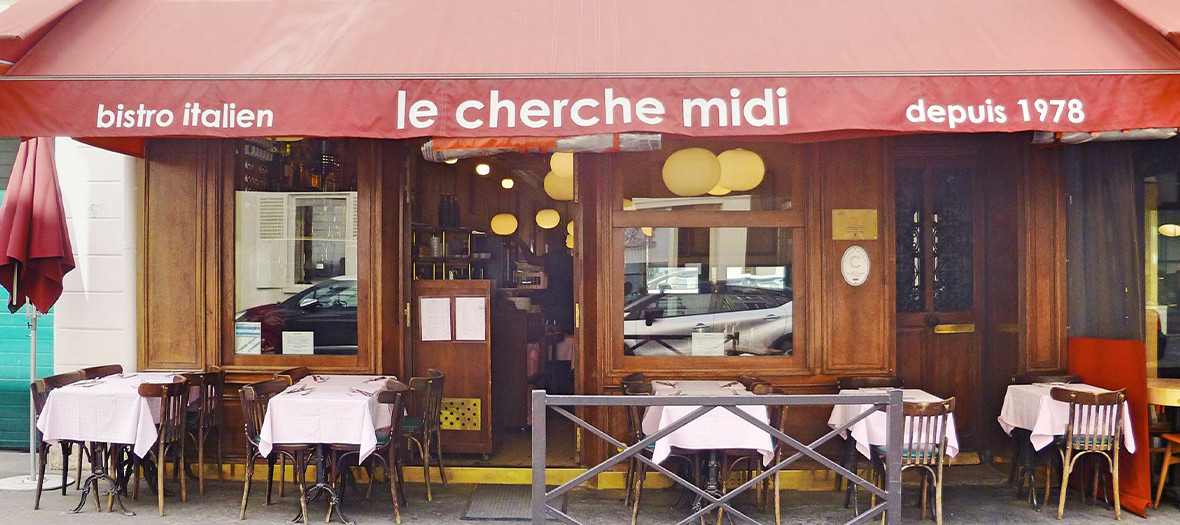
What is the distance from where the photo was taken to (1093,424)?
5.80 m

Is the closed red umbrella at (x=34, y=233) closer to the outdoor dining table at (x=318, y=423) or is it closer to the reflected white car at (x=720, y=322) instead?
the outdoor dining table at (x=318, y=423)

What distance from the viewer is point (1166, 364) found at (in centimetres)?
672

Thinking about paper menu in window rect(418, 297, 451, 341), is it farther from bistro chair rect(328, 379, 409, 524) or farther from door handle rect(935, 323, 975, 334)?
door handle rect(935, 323, 975, 334)

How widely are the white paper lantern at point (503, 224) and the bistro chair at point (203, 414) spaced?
5276 millimetres

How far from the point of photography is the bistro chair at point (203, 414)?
6.29 meters

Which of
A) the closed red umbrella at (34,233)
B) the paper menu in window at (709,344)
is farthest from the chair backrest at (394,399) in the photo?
the closed red umbrella at (34,233)

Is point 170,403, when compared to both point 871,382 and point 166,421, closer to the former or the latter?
point 166,421

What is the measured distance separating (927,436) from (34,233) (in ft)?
20.6

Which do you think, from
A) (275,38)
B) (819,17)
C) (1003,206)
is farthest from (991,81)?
(275,38)

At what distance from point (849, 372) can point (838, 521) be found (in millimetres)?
1221

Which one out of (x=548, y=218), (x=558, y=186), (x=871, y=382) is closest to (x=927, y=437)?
(x=871, y=382)

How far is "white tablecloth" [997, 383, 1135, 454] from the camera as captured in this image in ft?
19.2

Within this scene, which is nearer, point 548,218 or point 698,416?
point 698,416

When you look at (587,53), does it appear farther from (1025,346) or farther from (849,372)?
(1025,346)
